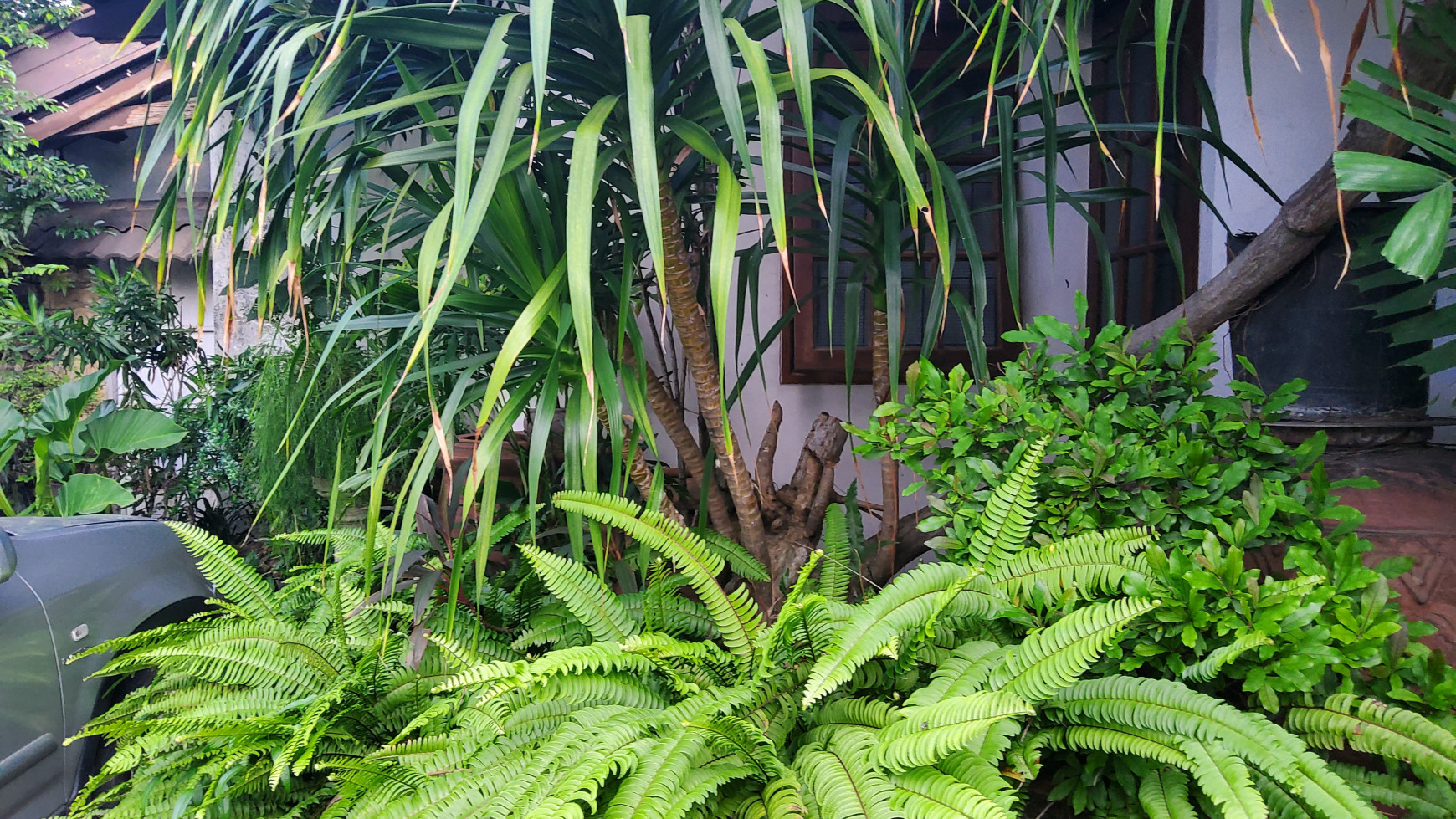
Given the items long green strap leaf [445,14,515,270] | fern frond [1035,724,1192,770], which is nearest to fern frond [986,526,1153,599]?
fern frond [1035,724,1192,770]

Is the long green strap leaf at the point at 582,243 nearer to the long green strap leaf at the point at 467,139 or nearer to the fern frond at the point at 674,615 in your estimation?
the long green strap leaf at the point at 467,139

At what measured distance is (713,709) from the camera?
1.07 m

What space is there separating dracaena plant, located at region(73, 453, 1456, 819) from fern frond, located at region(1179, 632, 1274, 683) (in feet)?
0.18

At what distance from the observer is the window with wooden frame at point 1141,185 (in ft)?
7.23

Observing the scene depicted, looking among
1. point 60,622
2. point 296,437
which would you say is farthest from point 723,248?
point 296,437

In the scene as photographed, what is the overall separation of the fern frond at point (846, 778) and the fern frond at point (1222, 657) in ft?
1.51

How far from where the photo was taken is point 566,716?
119 cm

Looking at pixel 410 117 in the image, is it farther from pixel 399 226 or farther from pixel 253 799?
pixel 253 799

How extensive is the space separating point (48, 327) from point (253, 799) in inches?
107

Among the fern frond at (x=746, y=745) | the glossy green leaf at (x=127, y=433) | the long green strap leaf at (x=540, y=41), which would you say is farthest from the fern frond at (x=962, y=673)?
the glossy green leaf at (x=127, y=433)

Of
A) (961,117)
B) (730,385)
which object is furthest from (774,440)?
(961,117)

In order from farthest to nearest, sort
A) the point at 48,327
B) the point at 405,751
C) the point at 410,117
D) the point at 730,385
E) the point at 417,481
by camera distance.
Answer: the point at 48,327
the point at 730,385
the point at 410,117
the point at 417,481
the point at 405,751

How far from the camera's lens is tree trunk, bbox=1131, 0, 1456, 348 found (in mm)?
1263

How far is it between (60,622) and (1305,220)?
2499 mm
